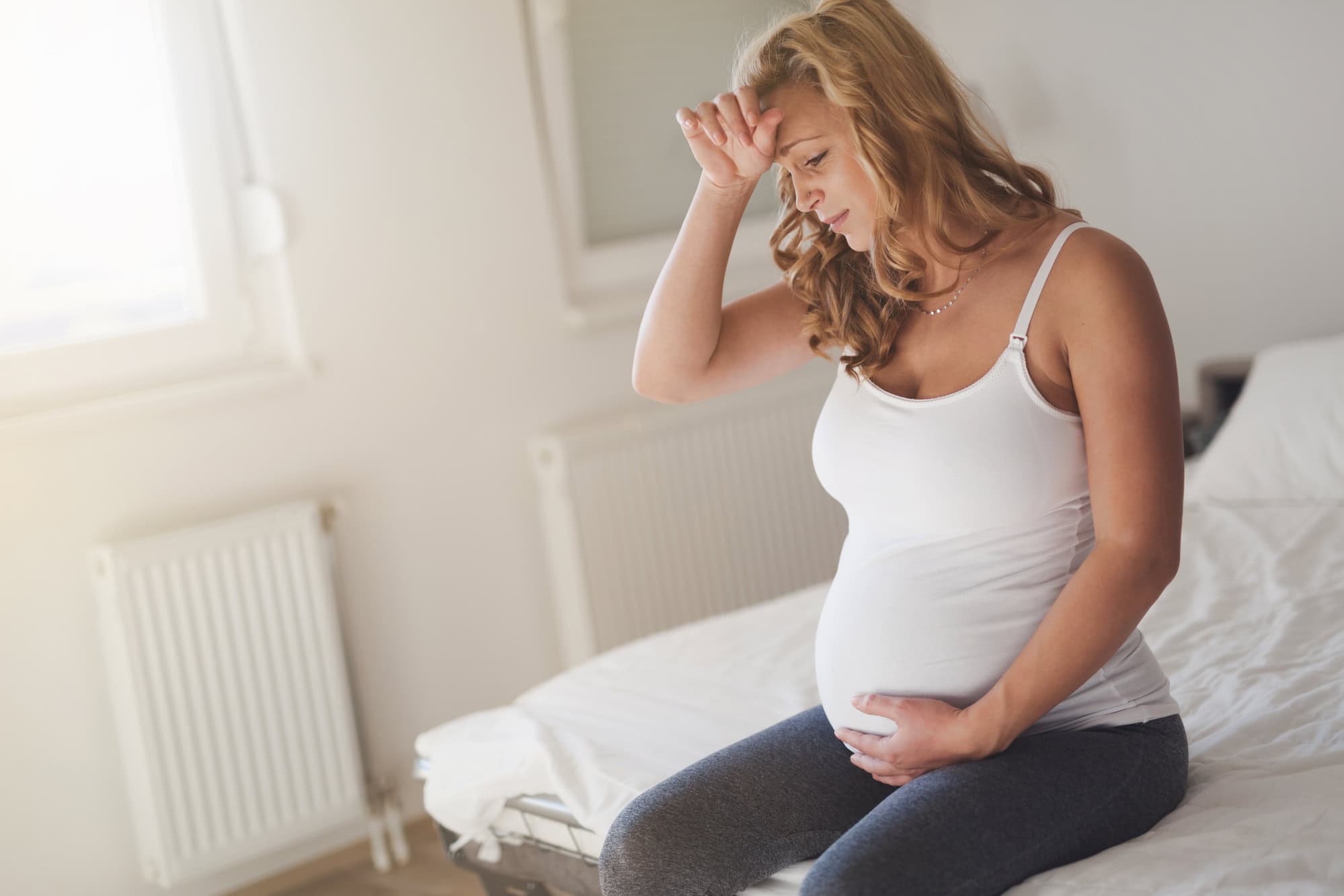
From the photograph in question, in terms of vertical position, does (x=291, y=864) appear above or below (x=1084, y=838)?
below

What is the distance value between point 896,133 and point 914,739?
561mm

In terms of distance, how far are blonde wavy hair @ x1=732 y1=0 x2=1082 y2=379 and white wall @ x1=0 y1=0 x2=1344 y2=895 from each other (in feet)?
4.40

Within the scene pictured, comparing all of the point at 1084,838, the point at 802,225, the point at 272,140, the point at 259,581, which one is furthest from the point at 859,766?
the point at 272,140

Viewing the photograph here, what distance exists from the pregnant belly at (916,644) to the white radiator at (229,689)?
4.51ft

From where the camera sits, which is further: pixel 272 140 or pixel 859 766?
pixel 272 140

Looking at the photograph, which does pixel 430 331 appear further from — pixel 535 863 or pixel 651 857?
pixel 651 857

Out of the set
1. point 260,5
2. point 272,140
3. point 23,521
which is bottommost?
point 23,521

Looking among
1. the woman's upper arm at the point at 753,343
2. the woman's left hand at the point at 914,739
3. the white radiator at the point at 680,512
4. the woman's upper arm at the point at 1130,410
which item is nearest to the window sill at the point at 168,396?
the white radiator at the point at 680,512

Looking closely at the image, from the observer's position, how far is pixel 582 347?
9.00ft

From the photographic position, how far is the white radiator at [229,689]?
7.05 feet

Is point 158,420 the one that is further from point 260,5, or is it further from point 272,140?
point 260,5

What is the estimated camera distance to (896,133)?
1177 mm

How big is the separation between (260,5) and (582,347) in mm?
932

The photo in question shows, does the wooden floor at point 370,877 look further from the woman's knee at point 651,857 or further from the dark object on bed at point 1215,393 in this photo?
the dark object on bed at point 1215,393
